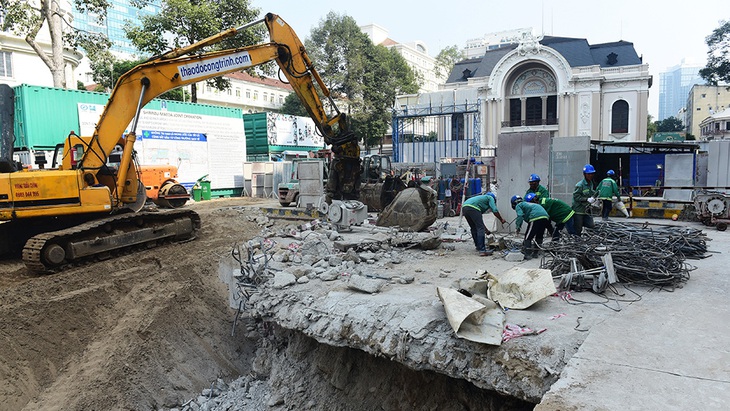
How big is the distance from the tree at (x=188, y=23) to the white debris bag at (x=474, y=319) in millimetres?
22800

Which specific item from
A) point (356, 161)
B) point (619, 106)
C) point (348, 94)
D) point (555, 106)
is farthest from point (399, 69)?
point (356, 161)

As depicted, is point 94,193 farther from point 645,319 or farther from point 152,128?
point 152,128

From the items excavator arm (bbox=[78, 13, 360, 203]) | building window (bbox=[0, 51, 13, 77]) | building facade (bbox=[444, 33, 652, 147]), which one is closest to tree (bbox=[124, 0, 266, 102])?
building window (bbox=[0, 51, 13, 77])

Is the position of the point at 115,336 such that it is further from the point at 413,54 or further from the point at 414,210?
the point at 413,54

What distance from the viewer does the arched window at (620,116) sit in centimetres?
3431

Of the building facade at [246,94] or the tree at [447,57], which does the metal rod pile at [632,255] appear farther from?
the tree at [447,57]

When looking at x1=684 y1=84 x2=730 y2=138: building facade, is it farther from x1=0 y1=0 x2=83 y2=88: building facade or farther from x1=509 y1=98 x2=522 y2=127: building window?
x1=0 y1=0 x2=83 y2=88: building facade

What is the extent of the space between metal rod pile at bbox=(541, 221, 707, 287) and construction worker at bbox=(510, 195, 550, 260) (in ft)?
1.58

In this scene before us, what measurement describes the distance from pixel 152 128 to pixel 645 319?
20.6 m

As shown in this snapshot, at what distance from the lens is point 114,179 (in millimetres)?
9953

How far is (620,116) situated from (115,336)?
118 feet

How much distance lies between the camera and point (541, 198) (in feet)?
30.0

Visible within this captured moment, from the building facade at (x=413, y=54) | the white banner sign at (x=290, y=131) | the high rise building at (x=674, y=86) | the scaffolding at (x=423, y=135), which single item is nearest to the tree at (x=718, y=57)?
the scaffolding at (x=423, y=135)

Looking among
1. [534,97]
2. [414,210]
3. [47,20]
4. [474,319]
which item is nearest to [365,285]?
[474,319]
